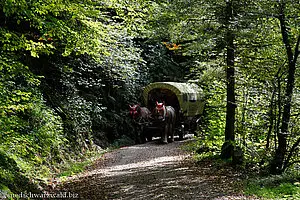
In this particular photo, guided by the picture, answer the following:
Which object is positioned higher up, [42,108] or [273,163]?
[42,108]

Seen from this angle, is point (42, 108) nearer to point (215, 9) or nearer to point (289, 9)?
point (215, 9)

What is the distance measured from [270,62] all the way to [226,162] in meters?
3.33

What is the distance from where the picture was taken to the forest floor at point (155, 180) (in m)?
7.79

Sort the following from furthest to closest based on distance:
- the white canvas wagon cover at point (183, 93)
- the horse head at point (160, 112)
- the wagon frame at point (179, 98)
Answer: the wagon frame at point (179, 98)
the white canvas wagon cover at point (183, 93)
the horse head at point (160, 112)

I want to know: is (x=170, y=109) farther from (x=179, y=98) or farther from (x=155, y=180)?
(x=155, y=180)

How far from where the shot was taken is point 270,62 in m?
9.48

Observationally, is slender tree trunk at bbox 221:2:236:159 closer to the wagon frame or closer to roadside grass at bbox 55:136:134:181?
roadside grass at bbox 55:136:134:181

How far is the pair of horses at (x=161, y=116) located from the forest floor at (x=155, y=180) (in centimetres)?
454

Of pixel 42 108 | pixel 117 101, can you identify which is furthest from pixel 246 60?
pixel 117 101

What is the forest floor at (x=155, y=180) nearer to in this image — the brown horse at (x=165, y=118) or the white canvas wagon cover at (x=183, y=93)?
the brown horse at (x=165, y=118)

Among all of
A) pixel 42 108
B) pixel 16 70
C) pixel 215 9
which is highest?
pixel 215 9

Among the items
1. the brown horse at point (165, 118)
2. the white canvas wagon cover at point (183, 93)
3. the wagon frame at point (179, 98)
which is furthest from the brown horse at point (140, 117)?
the white canvas wagon cover at point (183, 93)

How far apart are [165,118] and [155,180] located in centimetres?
824

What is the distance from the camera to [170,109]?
18.1m
